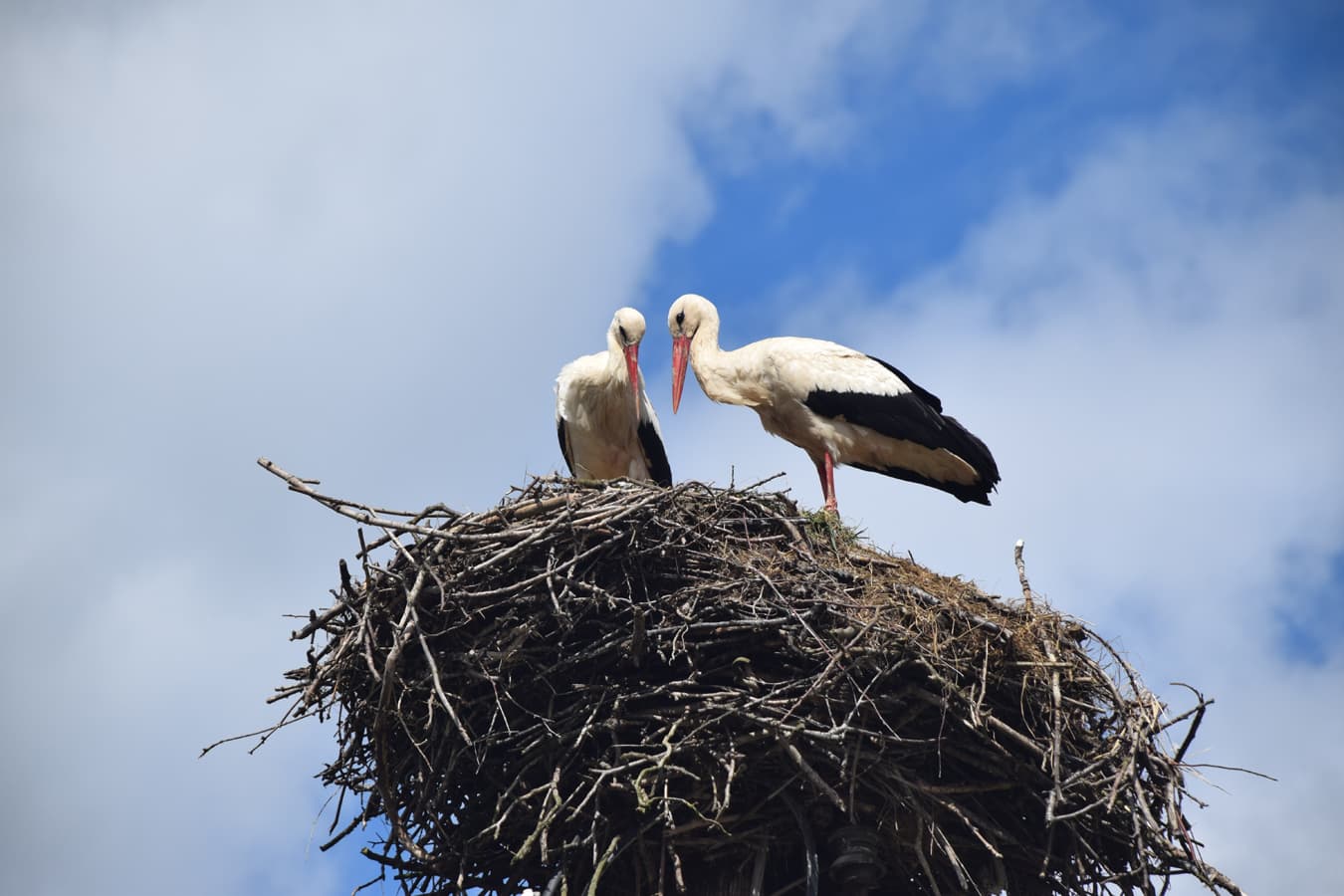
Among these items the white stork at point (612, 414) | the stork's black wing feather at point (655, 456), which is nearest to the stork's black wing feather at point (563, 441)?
the white stork at point (612, 414)

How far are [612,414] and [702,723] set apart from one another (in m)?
3.62

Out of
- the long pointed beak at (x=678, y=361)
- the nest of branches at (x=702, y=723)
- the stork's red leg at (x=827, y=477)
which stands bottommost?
the nest of branches at (x=702, y=723)

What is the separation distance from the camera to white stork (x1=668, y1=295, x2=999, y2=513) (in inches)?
350

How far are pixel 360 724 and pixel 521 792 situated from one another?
0.70m

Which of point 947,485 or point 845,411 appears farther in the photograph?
point 947,485

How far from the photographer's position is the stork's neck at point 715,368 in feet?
29.9

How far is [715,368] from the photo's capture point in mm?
9188

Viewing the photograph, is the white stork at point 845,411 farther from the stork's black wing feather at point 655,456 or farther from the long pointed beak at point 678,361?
the stork's black wing feather at point 655,456

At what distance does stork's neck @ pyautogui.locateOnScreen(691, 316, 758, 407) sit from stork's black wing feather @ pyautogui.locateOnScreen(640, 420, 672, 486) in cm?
44

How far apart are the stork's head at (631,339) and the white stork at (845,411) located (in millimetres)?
364

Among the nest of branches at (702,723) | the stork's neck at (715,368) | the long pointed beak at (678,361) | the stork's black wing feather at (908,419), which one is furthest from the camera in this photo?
the long pointed beak at (678,361)

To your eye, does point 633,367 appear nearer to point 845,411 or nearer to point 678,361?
point 678,361

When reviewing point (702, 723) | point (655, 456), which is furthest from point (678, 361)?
point (702, 723)

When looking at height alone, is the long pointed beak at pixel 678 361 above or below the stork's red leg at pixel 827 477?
above
